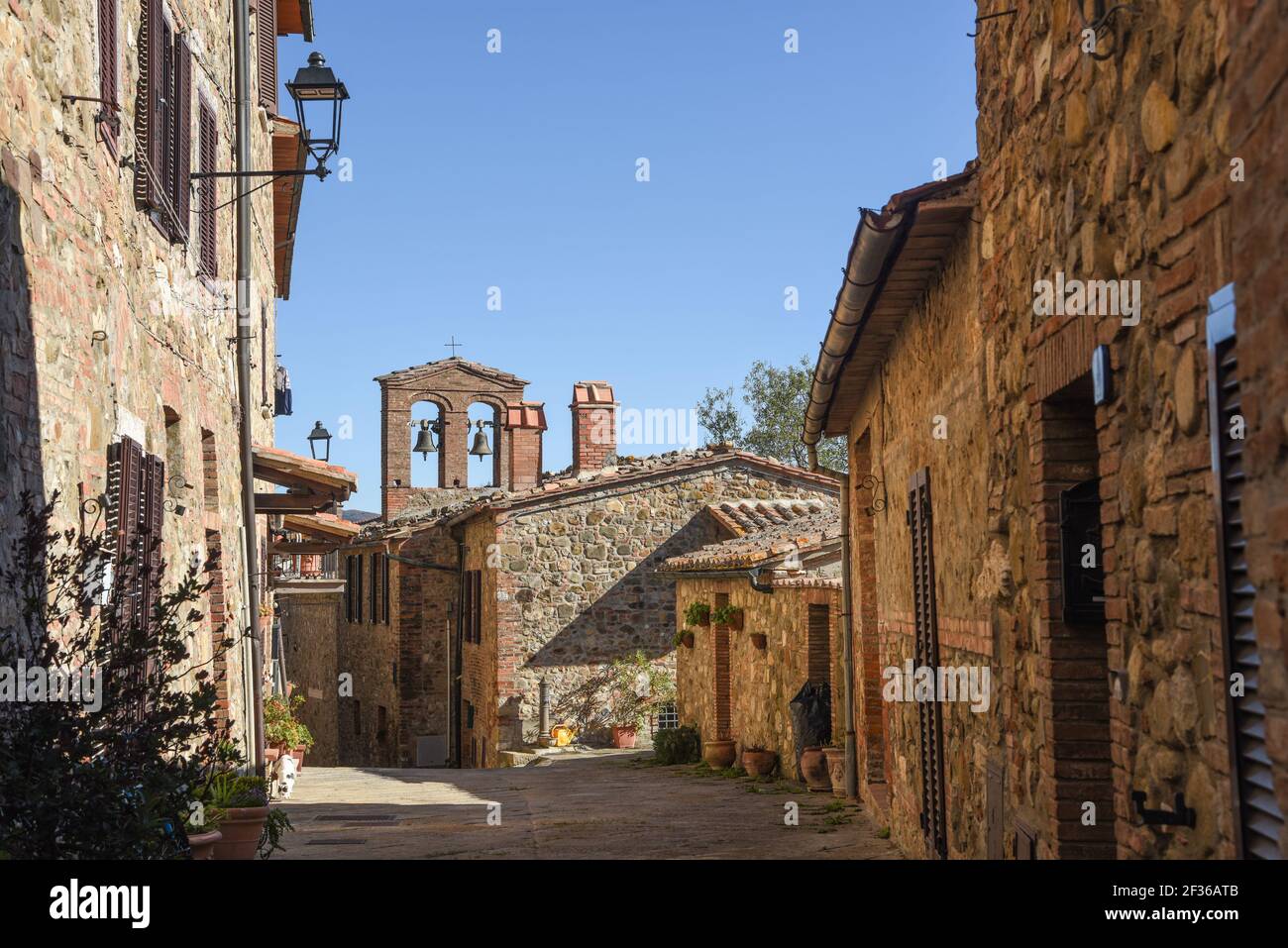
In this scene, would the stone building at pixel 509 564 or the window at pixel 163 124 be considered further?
the stone building at pixel 509 564

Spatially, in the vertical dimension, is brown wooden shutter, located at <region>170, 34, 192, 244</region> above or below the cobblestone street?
above

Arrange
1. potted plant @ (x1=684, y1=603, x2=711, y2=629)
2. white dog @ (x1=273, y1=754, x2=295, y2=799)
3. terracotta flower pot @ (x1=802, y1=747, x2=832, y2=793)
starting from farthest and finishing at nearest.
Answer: potted plant @ (x1=684, y1=603, x2=711, y2=629) → white dog @ (x1=273, y1=754, x2=295, y2=799) → terracotta flower pot @ (x1=802, y1=747, x2=832, y2=793)

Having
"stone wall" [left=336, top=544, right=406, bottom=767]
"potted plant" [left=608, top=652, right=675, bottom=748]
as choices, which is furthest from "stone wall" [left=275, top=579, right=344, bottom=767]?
"potted plant" [left=608, top=652, right=675, bottom=748]

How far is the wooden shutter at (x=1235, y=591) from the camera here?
2910 millimetres

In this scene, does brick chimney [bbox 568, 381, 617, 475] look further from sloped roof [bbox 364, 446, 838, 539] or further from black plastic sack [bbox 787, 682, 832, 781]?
black plastic sack [bbox 787, 682, 832, 781]

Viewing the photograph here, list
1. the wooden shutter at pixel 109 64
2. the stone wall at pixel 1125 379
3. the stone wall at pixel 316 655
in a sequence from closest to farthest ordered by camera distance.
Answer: the stone wall at pixel 1125 379, the wooden shutter at pixel 109 64, the stone wall at pixel 316 655

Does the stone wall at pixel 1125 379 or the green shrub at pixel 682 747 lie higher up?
the stone wall at pixel 1125 379

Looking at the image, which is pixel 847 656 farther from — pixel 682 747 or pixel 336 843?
pixel 682 747

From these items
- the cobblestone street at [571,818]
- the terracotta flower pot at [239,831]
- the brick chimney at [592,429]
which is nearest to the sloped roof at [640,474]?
the brick chimney at [592,429]

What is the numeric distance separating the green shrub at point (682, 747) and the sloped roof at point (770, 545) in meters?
2.24

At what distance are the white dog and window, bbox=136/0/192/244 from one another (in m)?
6.79

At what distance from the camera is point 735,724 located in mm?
16547

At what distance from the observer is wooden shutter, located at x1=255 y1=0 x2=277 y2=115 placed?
589 inches

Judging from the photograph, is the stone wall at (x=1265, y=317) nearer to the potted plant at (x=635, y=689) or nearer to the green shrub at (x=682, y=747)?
the green shrub at (x=682, y=747)
